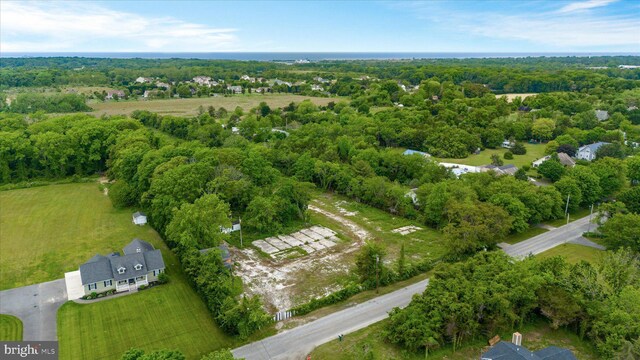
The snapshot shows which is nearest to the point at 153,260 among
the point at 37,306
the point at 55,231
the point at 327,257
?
the point at 37,306

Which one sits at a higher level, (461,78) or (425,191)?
(461,78)

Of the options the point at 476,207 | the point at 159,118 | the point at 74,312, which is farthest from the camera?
the point at 159,118

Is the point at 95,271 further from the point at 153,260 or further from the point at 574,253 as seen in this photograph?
the point at 574,253

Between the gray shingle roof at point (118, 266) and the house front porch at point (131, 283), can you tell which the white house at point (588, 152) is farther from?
the house front porch at point (131, 283)

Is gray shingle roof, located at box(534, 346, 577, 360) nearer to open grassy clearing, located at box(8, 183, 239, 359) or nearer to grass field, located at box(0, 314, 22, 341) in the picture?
open grassy clearing, located at box(8, 183, 239, 359)

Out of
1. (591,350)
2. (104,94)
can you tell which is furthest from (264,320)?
(104,94)

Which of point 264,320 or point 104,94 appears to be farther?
point 104,94

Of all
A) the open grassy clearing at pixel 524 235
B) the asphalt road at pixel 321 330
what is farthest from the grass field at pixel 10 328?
the open grassy clearing at pixel 524 235

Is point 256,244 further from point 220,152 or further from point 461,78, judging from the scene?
point 461,78

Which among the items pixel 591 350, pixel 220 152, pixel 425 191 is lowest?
pixel 591 350
